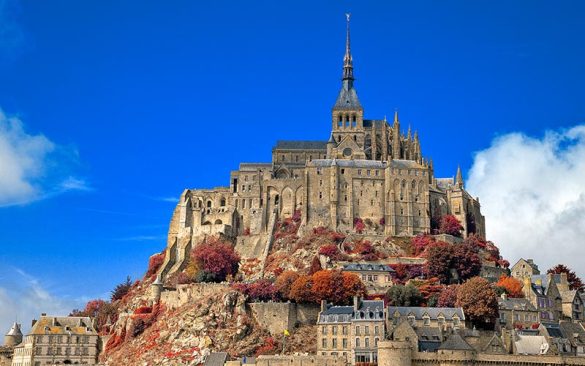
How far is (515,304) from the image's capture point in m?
78.9

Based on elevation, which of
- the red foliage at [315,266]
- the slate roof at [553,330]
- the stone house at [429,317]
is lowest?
the slate roof at [553,330]

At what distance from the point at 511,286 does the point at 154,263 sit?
4504 cm

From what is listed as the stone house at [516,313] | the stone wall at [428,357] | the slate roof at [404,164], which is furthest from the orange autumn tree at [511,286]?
the slate roof at [404,164]

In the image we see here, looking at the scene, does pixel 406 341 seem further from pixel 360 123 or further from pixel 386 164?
pixel 360 123

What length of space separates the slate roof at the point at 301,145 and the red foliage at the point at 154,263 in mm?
20508

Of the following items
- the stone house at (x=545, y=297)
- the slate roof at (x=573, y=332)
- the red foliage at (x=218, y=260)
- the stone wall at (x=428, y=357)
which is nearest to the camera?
the stone wall at (x=428, y=357)

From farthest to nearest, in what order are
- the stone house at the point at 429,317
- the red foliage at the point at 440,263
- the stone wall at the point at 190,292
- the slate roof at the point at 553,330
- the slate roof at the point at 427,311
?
the red foliage at the point at 440,263
the stone wall at the point at 190,292
the slate roof at the point at 427,311
the slate roof at the point at 553,330
the stone house at the point at 429,317

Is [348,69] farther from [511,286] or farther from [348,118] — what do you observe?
[511,286]

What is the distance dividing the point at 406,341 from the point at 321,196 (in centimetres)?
3777

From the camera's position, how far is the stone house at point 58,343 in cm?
8625

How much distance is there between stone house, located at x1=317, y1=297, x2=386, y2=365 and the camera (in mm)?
70375

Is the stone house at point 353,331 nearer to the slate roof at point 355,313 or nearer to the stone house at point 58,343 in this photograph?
the slate roof at point 355,313

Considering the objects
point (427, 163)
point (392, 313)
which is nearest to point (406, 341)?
point (392, 313)

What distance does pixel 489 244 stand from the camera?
335ft
